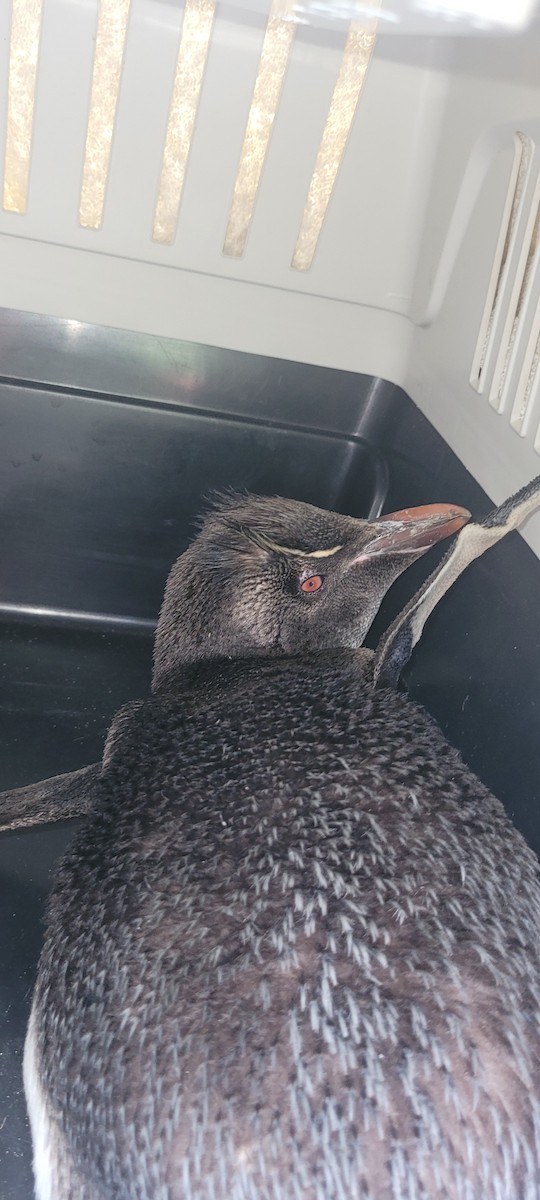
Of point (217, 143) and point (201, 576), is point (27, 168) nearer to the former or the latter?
point (217, 143)

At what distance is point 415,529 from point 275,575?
8.7 inches

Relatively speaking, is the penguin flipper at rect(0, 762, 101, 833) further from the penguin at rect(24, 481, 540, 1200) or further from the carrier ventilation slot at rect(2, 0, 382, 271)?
the carrier ventilation slot at rect(2, 0, 382, 271)

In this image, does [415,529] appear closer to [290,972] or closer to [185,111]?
[185,111]

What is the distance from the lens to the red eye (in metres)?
1.54

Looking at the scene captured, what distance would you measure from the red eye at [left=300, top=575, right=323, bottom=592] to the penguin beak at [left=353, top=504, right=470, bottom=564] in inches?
2.5

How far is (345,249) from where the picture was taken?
1533mm

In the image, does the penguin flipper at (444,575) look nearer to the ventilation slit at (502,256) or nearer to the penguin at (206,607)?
the penguin at (206,607)

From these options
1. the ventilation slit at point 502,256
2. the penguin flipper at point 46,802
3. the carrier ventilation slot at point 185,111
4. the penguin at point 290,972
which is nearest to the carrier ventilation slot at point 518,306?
the ventilation slit at point 502,256

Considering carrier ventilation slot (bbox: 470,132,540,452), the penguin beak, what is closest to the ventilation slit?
carrier ventilation slot (bbox: 470,132,540,452)

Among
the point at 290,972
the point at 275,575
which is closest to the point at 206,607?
the point at 275,575

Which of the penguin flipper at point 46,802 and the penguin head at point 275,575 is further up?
the penguin head at point 275,575

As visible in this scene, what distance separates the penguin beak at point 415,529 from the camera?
4.75ft

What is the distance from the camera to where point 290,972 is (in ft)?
2.75

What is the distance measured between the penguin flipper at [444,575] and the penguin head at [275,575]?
→ 0.07 metres
